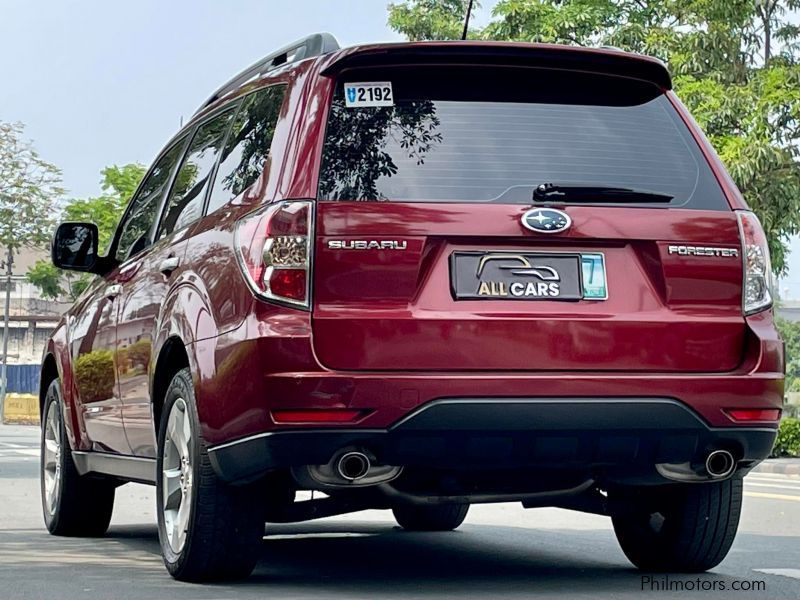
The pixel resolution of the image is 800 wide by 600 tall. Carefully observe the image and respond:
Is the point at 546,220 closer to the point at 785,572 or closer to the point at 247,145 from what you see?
the point at 247,145

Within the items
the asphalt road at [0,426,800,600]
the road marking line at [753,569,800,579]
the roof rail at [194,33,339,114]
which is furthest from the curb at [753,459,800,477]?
the roof rail at [194,33,339,114]

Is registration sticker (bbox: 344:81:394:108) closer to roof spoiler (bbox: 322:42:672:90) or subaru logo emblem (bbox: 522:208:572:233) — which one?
roof spoiler (bbox: 322:42:672:90)

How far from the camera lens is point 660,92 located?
6.10 metres

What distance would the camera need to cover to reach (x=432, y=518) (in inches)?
368

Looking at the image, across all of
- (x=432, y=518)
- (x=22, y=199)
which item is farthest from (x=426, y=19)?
(x=432, y=518)

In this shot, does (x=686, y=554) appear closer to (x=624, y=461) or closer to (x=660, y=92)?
(x=624, y=461)

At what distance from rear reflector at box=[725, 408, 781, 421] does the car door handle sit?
7.34 ft

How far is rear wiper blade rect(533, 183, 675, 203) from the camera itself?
5680 mm

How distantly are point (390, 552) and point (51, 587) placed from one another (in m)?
2.16

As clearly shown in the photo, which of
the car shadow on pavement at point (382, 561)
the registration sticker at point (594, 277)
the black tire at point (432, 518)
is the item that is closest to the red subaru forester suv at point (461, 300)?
the registration sticker at point (594, 277)

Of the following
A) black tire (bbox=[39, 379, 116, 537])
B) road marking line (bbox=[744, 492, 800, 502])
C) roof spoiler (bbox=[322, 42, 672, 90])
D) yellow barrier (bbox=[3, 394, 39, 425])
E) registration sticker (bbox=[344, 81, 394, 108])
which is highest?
roof spoiler (bbox=[322, 42, 672, 90])

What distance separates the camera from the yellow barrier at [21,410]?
56312 mm

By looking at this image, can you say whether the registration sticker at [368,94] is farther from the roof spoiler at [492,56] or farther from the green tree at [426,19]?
the green tree at [426,19]

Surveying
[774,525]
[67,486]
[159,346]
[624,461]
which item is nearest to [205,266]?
[159,346]
